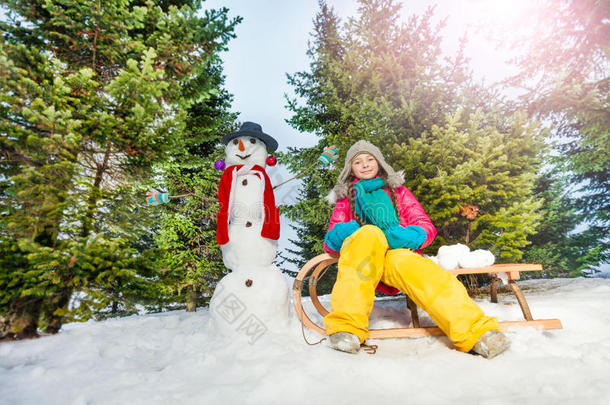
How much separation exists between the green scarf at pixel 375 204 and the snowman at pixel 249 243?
92 centimetres

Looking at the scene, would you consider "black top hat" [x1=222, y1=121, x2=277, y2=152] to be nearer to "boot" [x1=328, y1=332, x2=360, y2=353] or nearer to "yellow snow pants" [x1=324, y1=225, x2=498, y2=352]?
"yellow snow pants" [x1=324, y1=225, x2=498, y2=352]

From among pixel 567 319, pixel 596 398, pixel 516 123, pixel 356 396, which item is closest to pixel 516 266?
pixel 567 319

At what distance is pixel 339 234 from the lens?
8.23ft

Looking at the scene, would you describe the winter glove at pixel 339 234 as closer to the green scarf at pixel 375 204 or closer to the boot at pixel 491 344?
the green scarf at pixel 375 204

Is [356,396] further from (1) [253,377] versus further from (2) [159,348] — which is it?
(2) [159,348]

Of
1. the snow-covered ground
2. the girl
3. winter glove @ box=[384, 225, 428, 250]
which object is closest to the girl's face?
the girl

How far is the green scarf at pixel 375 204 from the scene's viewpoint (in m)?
2.70

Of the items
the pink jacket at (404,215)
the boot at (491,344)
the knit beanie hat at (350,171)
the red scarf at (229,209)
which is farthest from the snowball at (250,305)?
the boot at (491,344)

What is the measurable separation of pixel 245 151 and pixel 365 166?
1.37 m

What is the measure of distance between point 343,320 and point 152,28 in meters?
4.31

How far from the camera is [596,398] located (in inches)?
47.3

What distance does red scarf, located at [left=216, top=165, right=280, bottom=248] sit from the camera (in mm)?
3023

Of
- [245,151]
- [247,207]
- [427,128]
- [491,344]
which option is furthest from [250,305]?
[427,128]

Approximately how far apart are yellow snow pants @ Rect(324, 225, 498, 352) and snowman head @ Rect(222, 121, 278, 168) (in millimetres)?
1599
